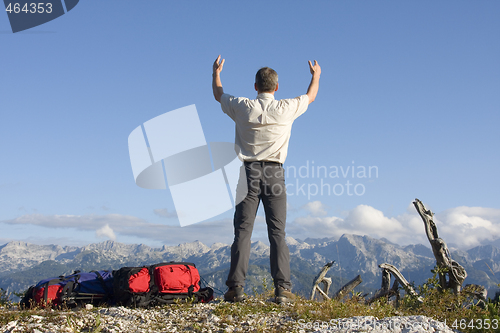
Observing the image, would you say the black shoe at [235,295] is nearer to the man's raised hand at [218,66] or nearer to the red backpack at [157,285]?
the red backpack at [157,285]

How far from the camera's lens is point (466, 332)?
4.77 metres

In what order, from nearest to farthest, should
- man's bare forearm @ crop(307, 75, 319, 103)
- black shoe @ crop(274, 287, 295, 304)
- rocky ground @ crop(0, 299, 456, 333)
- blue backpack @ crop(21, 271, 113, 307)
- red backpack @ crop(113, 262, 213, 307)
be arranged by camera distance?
rocky ground @ crop(0, 299, 456, 333) < black shoe @ crop(274, 287, 295, 304) < red backpack @ crop(113, 262, 213, 307) < blue backpack @ crop(21, 271, 113, 307) < man's bare forearm @ crop(307, 75, 319, 103)

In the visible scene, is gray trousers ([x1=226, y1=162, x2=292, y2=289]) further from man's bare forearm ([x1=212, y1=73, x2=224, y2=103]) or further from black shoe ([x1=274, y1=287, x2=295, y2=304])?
man's bare forearm ([x1=212, y1=73, x2=224, y2=103])

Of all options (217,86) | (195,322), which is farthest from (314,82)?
(195,322)

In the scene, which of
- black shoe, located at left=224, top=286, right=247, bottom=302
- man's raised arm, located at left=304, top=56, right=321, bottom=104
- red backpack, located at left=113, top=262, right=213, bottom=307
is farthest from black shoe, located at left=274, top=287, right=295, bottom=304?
man's raised arm, located at left=304, top=56, right=321, bottom=104

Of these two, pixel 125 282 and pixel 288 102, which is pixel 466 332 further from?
pixel 125 282

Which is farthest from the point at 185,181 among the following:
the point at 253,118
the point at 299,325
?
the point at 299,325

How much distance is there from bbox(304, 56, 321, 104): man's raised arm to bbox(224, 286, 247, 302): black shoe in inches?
138

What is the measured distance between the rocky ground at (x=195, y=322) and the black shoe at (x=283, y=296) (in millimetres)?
306

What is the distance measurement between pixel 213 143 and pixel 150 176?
4.83 feet

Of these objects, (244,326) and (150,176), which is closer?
(244,326)

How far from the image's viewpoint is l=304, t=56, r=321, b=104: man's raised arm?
688 centimetres

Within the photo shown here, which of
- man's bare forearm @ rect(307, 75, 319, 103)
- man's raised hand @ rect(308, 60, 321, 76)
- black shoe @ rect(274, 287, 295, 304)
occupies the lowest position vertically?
black shoe @ rect(274, 287, 295, 304)

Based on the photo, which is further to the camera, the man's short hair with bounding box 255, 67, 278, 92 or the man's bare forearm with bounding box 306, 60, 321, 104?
the man's bare forearm with bounding box 306, 60, 321, 104
